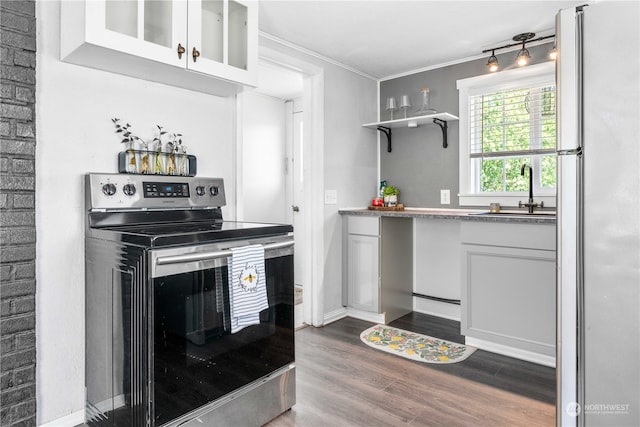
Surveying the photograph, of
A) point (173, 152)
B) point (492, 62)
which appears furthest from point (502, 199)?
point (173, 152)

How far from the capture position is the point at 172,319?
152cm

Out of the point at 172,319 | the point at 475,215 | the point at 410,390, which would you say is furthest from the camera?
the point at 475,215

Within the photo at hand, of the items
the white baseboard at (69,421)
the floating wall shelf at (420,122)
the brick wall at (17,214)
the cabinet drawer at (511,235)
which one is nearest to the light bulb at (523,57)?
the floating wall shelf at (420,122)

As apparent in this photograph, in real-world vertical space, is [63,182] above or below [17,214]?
above

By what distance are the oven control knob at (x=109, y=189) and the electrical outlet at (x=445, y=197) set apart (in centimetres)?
256

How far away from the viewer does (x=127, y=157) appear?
199 cm

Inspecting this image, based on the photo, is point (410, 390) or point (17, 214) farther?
point (410, 390)

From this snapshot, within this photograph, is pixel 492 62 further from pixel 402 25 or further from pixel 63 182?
pixel 63 182

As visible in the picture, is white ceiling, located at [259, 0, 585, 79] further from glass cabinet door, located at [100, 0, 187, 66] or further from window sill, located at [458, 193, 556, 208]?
window sill, located at [458, 193, 556, 208]

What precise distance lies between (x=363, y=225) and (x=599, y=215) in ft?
7.10

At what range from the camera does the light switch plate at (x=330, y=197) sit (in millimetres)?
3344

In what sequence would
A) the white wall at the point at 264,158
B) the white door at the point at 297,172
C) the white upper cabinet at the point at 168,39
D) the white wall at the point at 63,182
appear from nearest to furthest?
the white upper cabinet at the point at 168,39 → the white wall at the point at 63,182 → the white wall at the point at 264,158 → the white door at the point at 297,172

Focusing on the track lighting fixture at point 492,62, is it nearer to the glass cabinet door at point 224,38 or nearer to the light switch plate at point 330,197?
the light switch plate at point 330,197

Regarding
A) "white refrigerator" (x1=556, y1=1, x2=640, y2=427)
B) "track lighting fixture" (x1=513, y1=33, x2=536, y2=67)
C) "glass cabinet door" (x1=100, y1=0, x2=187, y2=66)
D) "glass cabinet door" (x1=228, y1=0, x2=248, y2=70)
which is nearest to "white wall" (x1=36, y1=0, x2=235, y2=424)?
"glass cabinet door" (x1=100, y1=0, x2=187, y2=66)
